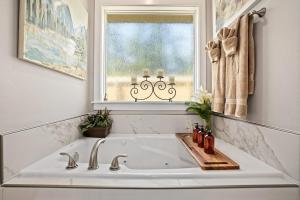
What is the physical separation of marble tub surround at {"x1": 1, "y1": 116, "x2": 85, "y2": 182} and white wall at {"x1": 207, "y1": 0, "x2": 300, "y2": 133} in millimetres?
1427

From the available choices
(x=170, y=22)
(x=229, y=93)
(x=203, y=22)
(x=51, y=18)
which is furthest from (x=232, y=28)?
(x=51, y=18)

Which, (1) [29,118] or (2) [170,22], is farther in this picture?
(2) [170,22]

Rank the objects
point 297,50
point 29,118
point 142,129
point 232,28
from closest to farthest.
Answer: point 297,50, point 29,118, point 232,28, point 142,129

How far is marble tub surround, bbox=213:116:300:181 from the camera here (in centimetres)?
96

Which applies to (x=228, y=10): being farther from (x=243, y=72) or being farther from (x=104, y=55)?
(x=104, y=55)

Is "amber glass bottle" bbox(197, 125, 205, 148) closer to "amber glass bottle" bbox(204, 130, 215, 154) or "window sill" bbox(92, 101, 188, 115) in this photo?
"amber glass bottle" bbox(204, 130, 215, 154)

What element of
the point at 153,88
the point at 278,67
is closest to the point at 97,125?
the point at 153,88

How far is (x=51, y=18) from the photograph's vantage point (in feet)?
4.43

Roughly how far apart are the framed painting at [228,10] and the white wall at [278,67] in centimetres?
12

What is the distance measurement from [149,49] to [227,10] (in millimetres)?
982

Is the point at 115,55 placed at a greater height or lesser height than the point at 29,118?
greater

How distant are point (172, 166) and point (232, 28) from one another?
1.31m

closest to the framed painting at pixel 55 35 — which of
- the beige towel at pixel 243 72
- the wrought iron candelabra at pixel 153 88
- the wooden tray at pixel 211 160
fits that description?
the wrought iron candelabra at pixel 153 88

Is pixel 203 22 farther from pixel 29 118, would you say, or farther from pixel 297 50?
pixel 29 118
